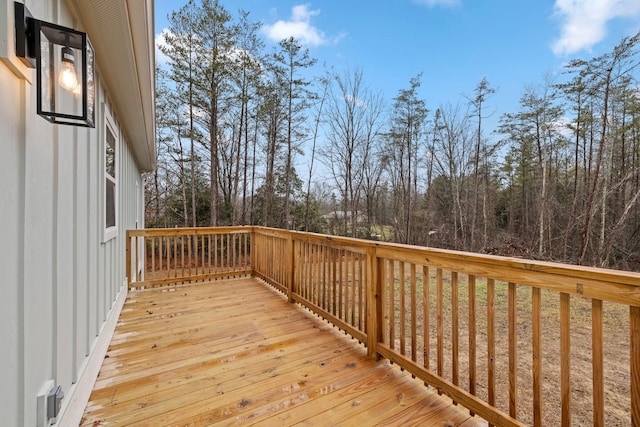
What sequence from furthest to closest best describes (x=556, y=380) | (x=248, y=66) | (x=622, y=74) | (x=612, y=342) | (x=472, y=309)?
(x=248, y=66) → (x=622, y=74) → (x=612, y=342) → (x=556, y=380) → (x=472, y=309)

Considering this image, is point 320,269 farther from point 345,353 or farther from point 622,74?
point 622,74

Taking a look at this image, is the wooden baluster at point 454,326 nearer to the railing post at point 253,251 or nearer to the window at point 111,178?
the window at point 111,178

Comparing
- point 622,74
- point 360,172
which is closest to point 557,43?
point 622,74

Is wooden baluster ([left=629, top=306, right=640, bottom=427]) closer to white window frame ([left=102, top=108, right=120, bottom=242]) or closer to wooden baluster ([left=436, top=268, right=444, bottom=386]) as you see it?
wooden baluster ([left=436, top=268, right=444, bottom=386])

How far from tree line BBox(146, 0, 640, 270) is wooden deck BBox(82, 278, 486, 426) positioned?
7.96m

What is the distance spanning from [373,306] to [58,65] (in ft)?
7.98

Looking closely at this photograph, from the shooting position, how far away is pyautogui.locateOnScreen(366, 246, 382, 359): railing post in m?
2.37

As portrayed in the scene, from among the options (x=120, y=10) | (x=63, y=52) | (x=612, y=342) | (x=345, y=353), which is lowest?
(x=612, y=342)

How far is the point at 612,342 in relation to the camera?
11.8ft

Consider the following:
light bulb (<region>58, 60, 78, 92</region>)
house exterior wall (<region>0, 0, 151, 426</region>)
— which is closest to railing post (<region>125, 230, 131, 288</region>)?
house exterior wall (<region>0, 0, 151, 426</region>)

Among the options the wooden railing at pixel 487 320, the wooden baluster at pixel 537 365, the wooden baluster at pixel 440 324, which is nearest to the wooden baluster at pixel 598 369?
the wooden railing at pixel 487 320

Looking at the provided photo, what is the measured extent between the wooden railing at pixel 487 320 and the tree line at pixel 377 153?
619 cm

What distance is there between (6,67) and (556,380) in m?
4.34

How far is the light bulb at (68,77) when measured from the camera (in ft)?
4.15
